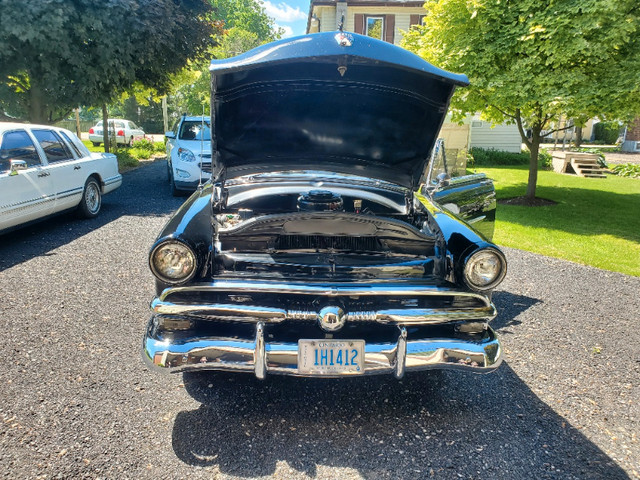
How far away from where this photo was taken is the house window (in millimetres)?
23297

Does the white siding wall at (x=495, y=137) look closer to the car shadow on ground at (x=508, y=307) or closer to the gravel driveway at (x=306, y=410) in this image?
the car shadow on ground at (x=508, y=307)

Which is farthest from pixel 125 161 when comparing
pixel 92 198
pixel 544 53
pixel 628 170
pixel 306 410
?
pixel 628 170

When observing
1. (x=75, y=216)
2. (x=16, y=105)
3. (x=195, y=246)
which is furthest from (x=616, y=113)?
(x=16, y=105)

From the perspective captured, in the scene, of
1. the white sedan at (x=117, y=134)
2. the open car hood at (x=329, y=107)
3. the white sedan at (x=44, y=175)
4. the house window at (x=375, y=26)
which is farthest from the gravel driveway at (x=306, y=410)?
the house window at (x=375, y=26)

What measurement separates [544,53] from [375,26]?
1691 cm

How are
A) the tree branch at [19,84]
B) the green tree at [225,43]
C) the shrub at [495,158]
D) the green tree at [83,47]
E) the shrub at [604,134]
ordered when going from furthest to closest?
the shrub at [604,134]
the shrub at [495,158]
the green tree at [225,43]
the tree branch at [19,84]
the green tree at [83,47]

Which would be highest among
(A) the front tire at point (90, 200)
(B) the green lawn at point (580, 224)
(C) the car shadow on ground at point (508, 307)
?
(A) the front tire at point (90, 200)

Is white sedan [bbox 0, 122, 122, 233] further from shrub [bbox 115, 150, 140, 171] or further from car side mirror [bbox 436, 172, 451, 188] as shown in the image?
shrub [bbox 115, 150, 140, 171]

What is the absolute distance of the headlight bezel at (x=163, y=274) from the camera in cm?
256

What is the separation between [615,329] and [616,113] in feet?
19.3

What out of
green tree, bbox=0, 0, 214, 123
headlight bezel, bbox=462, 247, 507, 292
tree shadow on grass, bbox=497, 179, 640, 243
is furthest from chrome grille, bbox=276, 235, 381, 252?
green tree, bbox=0, 0, 214, 123

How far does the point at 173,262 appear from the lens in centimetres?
260

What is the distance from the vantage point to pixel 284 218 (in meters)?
2.84

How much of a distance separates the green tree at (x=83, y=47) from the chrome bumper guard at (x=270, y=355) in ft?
29.7
